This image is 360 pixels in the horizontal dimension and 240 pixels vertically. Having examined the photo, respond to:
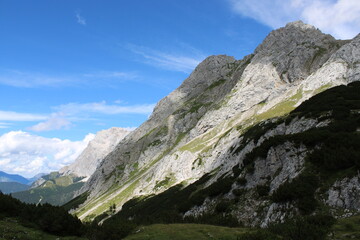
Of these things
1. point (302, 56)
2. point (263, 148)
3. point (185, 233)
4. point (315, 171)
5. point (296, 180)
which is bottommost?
point (185, 233)

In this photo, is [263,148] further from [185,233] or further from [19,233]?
[19,233]

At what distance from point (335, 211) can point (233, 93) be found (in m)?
169

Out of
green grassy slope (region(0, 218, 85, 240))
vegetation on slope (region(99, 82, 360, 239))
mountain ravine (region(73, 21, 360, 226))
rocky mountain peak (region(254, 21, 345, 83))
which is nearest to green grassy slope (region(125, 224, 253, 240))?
vegetation on slope (region(99, 82, 360, 239))

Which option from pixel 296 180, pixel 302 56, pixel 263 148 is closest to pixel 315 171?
pixel 296 180

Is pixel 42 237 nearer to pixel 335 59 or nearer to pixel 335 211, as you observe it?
pixel 335 211

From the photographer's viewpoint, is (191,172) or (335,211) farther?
(191,172)

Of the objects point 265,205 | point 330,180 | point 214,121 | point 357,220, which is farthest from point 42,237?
point 214,121

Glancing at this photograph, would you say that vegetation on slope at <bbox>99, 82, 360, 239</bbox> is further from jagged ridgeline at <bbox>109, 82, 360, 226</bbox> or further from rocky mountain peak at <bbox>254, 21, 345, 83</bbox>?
rocky mountain peak at <bbox>254, 21, 345, 83</bbox>

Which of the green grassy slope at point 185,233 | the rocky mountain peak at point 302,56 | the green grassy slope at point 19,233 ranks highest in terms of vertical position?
the rocky mountain peak at point 302,56

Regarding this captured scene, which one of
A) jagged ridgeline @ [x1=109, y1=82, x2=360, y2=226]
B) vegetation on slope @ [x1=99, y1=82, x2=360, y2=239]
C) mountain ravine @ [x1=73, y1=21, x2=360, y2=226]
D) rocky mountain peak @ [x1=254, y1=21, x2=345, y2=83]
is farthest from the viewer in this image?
rocky mountain peak @ [x1=254, y1=21, x2=345, y2=83]

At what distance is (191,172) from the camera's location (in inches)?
4286

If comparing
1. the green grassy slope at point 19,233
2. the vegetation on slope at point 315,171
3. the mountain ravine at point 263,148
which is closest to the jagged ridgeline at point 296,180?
the vegetation on slope at point 315,171

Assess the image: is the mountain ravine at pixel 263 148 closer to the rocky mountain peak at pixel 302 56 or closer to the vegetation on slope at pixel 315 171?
the vegetation on slope at pixel 315 171

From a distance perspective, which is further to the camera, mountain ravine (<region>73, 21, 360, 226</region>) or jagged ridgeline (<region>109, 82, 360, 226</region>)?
mountain ravine (<region>73, 21, 360, 226</region>)
